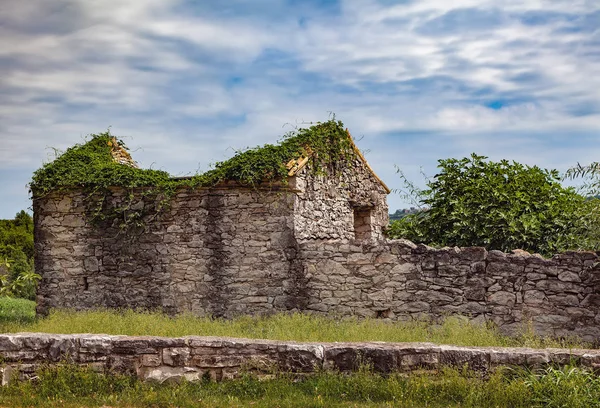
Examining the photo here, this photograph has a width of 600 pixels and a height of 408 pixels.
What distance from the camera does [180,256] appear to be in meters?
13.8

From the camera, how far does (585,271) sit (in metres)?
10.8

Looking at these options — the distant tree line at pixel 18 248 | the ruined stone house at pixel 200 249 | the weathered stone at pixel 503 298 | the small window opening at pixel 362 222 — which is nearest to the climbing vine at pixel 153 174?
the ruined stone house at pixel 200 249

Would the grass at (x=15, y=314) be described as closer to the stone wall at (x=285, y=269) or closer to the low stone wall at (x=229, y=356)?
the stone wall at (x=285, y=269)

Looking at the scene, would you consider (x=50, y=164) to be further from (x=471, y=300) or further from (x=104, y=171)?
(x=471, y=300)

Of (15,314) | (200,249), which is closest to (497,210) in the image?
(200,249)

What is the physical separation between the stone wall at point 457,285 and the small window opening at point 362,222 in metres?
4.20

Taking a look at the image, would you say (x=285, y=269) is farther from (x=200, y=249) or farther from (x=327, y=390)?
(x=327, y=390)

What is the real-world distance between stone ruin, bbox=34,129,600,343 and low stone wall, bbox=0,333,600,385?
168 inches

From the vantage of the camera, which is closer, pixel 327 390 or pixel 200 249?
pixel 327 390

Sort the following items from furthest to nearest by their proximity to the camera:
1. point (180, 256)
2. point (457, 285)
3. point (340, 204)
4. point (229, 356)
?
point (340, 204), point (180, 256), point (457, 285), point (229, 356)

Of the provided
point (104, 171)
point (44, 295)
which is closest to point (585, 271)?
point (104, 171)

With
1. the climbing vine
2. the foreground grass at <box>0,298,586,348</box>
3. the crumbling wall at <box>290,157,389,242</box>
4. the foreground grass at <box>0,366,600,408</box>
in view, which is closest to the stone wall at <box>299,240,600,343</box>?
the foreground grass at <box>0,298,586,348</box>

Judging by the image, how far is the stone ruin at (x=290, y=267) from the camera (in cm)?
1107

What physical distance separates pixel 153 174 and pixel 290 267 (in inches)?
150
